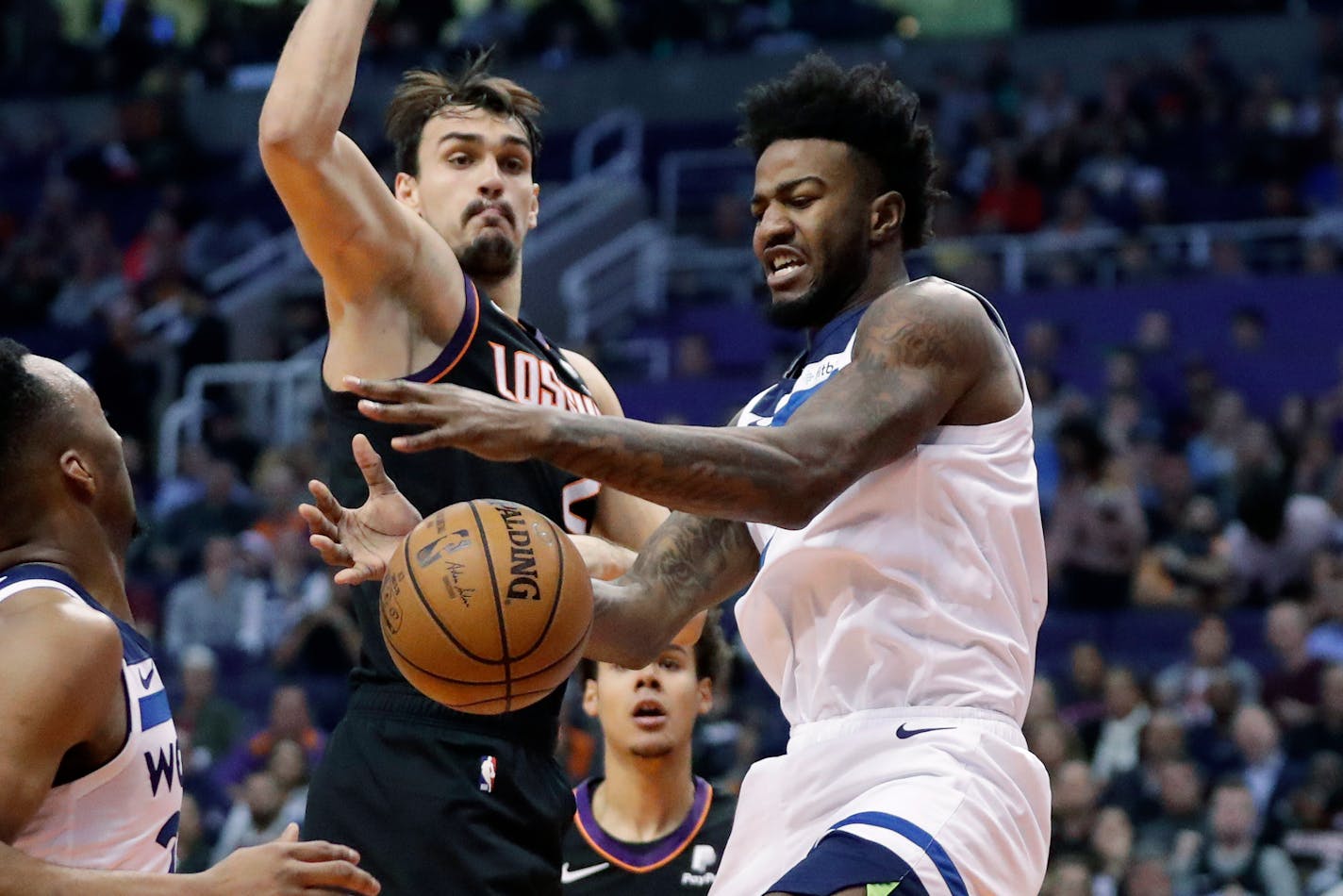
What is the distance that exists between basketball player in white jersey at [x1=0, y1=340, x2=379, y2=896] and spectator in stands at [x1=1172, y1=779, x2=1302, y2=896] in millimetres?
6290

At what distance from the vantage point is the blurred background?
393 inches

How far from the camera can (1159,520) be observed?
11633 mm

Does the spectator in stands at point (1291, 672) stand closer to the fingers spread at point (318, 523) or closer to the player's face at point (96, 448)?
the fingers spread at point (318, 523)

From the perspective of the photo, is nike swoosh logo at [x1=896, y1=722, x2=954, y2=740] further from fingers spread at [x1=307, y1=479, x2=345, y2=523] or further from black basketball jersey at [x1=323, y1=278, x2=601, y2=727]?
fingers spread at [x1=307, y1=479, x2=345, y2=523]

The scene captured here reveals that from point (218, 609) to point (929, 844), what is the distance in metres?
10.3

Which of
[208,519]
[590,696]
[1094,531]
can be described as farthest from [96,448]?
[208,519]

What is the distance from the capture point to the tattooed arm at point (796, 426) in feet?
10.8

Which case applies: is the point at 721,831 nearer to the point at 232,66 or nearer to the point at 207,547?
the point at 207,547

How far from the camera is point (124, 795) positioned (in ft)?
12.3

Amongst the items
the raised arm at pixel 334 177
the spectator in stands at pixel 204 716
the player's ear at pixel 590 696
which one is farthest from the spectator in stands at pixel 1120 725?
the raised arm at pixel 334 177

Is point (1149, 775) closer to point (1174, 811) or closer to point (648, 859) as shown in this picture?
point (1174, 811)

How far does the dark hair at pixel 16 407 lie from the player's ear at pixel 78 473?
9cm

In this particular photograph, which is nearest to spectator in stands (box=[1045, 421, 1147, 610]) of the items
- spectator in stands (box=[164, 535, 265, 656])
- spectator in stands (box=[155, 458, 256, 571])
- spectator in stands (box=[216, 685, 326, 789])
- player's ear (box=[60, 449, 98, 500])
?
spectator in stands (box=[216, 685, 326, 789])

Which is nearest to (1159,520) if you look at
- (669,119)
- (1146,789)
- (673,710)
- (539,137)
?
(1146,789)
